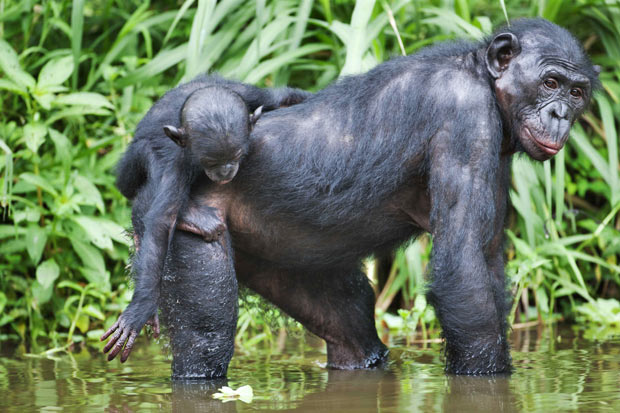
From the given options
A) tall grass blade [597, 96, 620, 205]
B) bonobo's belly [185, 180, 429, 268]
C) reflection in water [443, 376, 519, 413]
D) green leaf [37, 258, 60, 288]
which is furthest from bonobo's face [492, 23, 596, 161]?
green leaf [37, 258, 60, 288]

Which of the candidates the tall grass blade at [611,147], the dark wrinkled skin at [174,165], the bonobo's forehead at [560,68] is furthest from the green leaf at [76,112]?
the tall grass blade at [611,147]

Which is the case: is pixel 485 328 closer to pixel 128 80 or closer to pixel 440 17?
pixel 440 17

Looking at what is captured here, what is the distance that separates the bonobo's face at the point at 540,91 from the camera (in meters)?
3.69

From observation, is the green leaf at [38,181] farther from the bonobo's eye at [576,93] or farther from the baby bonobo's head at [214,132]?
the bonobo's eye at [576,93]

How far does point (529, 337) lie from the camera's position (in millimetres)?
5152

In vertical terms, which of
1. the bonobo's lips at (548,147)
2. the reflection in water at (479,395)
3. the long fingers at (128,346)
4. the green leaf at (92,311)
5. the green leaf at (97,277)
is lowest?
the reflection in water at (479,395)

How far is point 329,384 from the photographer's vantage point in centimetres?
380

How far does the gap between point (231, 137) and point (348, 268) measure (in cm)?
95

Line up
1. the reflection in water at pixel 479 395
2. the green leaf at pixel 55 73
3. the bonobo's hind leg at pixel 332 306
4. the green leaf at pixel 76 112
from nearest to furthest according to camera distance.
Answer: the reflection in water at pixel 479 395 → the bonobo's hind leg at pixel 332 306 → the green leaf at pixel 55 73 → the green leaf at pixel 76 112

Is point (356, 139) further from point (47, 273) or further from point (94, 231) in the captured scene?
point (47, 273)

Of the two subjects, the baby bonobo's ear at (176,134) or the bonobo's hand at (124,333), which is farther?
the baby bonobo's ear at (176,134)

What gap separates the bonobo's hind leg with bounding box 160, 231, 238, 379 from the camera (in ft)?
12.8

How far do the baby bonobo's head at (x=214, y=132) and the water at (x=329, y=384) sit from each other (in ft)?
3.00

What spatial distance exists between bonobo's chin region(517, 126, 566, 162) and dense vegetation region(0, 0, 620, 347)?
1292 millimetres
